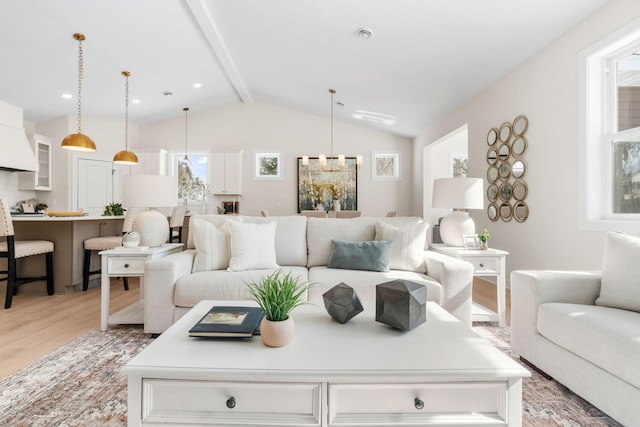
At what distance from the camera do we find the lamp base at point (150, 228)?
2.95 metres

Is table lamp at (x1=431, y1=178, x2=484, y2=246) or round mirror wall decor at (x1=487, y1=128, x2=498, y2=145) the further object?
round mirror wall decor at (x1=487, y1=128, x2=498, y2=145)

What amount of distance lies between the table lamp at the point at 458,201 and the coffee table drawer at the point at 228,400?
2.27m

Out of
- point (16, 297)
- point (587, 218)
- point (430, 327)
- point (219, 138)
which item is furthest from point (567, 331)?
point (219, 138)

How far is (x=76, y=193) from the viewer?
6484 millimetres

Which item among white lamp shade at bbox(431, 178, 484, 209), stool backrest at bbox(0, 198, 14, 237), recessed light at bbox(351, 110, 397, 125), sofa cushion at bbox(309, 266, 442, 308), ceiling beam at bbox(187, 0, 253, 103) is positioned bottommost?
sofa cushion at bbox(309, 266, 442, 308)

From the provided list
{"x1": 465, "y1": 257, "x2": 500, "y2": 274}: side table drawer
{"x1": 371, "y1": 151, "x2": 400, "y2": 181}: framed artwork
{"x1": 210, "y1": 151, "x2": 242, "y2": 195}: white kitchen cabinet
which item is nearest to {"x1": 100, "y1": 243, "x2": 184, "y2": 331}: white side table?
{"x1": 465, "y1": 257, "x2": 500, "y2": 274}: side table drawer

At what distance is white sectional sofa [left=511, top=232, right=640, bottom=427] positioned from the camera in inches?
54.5

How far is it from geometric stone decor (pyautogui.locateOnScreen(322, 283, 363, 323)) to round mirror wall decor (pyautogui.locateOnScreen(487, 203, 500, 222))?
11.5ft

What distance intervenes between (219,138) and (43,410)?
21.8 feet

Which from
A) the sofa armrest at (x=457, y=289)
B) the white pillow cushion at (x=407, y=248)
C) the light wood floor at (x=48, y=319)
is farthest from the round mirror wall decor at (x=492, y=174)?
the sofa armrest at (x=457, y=289)

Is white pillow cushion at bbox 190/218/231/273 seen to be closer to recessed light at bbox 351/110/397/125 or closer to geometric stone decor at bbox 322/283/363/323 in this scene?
geometric stone decor at bbox 322/283/363/323

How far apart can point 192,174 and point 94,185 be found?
73.6 inches

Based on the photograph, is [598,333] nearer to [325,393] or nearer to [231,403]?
[325,393]

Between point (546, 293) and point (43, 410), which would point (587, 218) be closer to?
point (546, 293)
